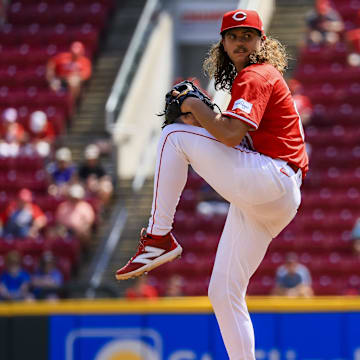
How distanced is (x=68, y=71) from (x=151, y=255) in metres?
10.0

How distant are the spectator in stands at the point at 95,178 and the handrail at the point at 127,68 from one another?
41.4 inches

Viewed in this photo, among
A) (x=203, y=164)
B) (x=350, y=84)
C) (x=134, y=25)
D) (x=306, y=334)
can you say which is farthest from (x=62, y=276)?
(x=203, y=164)

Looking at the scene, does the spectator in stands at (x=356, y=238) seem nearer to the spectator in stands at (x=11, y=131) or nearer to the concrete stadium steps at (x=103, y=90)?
the concrete stadium steps at (x=103, y=90)

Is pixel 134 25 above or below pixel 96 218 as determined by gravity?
above

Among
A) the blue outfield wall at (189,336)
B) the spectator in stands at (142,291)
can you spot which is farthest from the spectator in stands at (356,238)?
the blue outfield wall at (189,336)

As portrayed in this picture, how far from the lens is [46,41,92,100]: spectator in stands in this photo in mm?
14430

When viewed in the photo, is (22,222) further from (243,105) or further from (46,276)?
(243,105)

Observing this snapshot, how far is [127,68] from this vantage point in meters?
14.2

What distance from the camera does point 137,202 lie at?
42.1ft

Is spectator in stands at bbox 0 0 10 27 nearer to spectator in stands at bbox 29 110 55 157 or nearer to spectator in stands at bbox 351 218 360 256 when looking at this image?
spectator in stands at bbox 29 110 55 157

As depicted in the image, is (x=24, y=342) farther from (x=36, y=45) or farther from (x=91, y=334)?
(x=36, y=45)

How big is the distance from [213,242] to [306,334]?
3201mm

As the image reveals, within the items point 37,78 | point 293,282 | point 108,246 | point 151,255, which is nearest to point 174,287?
point 293,282

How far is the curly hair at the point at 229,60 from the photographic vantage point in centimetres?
482
